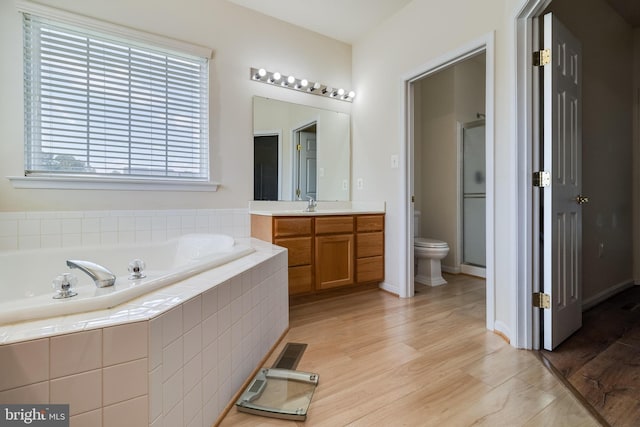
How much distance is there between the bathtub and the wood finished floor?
173 cm

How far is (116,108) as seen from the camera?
2285 millimetres

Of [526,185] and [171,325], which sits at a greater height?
[526,185]

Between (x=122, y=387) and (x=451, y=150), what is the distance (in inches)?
148

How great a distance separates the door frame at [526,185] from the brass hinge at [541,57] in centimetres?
3

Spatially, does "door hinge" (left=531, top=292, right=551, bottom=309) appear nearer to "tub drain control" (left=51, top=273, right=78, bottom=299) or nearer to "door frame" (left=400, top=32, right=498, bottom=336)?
"door frame" (left=400, top=32, right=498, bottom=336)

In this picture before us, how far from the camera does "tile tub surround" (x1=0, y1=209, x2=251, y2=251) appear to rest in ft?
6.50

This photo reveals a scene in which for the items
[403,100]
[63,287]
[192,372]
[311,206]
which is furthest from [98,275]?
[403,100]

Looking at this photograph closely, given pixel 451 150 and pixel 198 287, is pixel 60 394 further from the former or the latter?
pixel 451 150

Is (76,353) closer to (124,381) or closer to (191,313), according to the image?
(124,381)

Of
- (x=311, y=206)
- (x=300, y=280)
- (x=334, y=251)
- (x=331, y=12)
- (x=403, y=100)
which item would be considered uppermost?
(x=331, y=12)

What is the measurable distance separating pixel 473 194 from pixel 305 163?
6.55ft

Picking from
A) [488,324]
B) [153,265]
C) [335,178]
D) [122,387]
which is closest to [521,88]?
[488,324]

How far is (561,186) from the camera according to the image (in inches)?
71.8

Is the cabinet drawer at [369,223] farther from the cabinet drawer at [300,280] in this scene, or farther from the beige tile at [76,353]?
the beige tile at [76,353]
